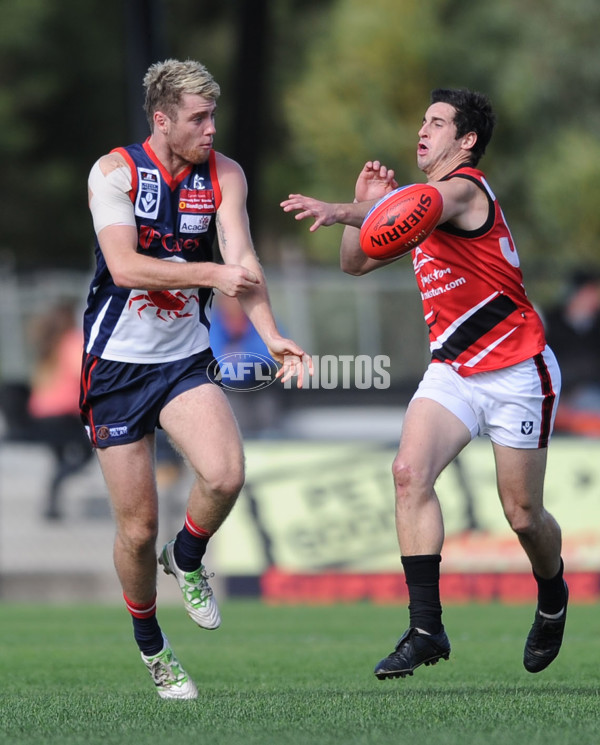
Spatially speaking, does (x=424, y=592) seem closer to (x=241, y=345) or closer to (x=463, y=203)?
(x=463, y=203)

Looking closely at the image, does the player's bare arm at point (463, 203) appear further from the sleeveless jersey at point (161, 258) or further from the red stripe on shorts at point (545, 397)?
the sleeveless jersey at point (161, 258)

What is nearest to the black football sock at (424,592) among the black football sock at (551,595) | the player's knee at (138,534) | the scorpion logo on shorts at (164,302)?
the black football sock at (551,595)

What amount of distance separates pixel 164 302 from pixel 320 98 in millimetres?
20958

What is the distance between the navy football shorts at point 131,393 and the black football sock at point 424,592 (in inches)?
48.4

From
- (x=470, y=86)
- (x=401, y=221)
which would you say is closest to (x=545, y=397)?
(x=401, y=221)

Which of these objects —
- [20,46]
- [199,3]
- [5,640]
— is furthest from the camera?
[199,3]

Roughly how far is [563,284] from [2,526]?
280 inches

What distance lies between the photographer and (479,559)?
12.4 metres

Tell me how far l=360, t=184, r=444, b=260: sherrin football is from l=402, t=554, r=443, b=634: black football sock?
133 centimetres

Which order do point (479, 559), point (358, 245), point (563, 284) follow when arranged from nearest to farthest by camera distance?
point (358, 245) < point (479, 559) < point (563, 284)

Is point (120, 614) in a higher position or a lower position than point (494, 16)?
lower

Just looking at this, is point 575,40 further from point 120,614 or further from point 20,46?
point 120,614

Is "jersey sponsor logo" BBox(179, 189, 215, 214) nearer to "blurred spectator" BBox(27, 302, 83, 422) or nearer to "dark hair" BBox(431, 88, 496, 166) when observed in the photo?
"dark hair" BBox(431, 88, 496, 166)

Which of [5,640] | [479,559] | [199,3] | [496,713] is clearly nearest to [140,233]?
[496,713]
